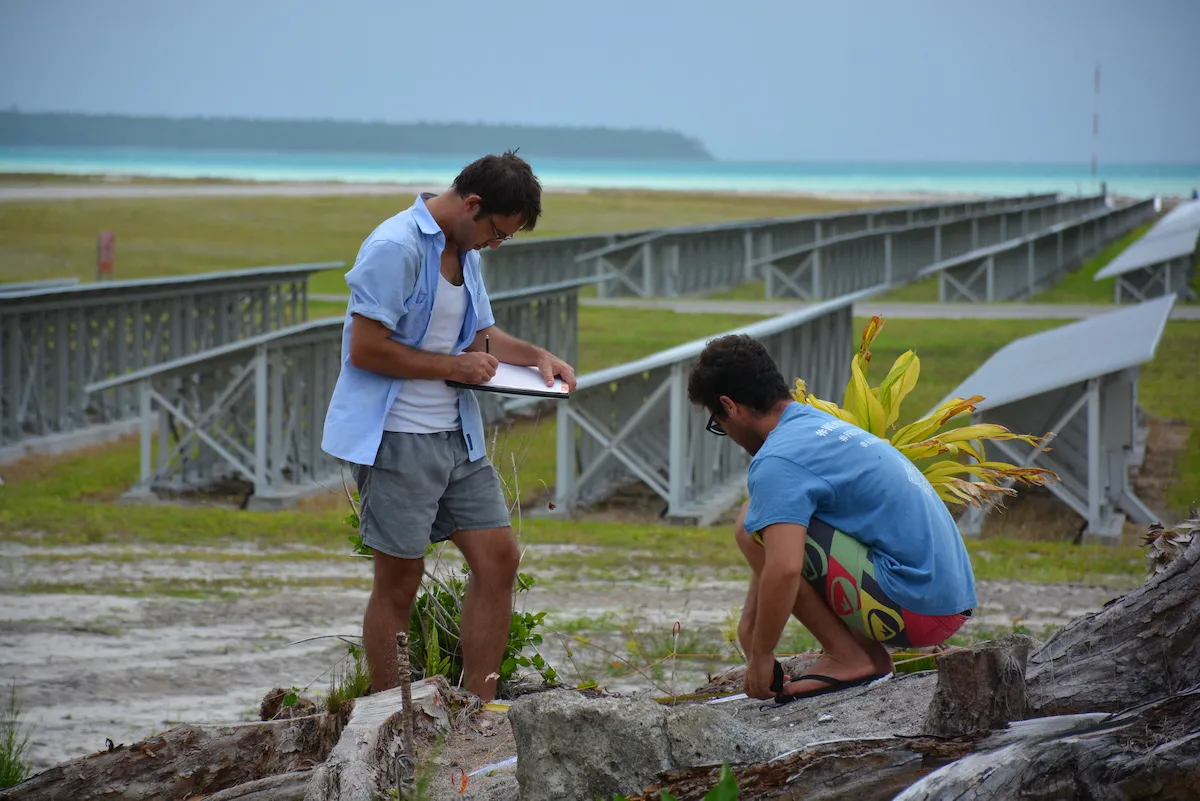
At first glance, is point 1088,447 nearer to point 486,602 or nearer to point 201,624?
point 201,624

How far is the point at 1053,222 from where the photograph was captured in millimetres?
50531

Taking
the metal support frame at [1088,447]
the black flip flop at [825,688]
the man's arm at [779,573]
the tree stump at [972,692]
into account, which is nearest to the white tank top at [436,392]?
the man's arm at [779,573]

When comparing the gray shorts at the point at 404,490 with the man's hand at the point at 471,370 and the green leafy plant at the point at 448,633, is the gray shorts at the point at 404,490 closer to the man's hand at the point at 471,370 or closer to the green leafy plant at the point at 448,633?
the man's hand at the point at 471,370

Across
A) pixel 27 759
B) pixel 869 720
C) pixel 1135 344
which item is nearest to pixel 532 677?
pixel 869 720

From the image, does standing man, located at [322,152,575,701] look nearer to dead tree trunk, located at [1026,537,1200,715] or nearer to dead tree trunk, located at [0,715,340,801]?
dead tree trunk, located at [0,715,340,801]

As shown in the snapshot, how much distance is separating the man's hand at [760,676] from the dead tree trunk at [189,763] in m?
1.17

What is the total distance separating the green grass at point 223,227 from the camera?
121 ft

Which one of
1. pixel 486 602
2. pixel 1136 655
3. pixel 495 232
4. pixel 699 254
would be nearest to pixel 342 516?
pixel 486 602

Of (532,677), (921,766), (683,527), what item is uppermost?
(921,766)

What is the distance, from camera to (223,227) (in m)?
50.7

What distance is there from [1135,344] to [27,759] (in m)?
8.97

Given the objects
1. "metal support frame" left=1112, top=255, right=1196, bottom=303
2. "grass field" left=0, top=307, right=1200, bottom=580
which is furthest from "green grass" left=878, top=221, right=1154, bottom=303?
"grass field" left=0, top=307, right=1200, bottom=580

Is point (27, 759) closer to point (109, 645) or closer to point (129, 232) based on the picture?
point (109, 645)

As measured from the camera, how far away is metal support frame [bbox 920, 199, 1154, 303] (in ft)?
97.1
